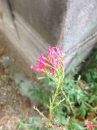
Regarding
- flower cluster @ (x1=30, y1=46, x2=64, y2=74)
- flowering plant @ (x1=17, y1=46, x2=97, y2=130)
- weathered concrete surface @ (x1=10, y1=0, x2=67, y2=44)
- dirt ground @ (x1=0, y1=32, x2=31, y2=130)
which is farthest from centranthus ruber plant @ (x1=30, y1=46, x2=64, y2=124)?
dirt ground @ (x1=0, y1=32, x2=31, y2=130)

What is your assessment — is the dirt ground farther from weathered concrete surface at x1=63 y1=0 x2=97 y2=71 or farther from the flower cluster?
the flower cluster

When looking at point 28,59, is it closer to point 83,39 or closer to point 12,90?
point 12,90

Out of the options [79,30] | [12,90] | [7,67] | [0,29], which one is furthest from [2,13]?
[79,30]

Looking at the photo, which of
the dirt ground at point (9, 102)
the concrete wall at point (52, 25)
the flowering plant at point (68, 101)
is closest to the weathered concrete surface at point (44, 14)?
the concrete wall at point (52, 25)

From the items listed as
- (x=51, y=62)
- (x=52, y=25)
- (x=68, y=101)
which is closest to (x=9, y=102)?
(x=68, y=101)

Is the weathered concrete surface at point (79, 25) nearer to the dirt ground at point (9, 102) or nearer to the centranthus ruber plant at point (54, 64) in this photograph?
the centranthus ruber plant at point (54, 64)

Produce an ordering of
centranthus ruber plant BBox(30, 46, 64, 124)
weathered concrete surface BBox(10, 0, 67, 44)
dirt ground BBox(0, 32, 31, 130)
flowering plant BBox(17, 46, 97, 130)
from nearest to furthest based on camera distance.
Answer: centranthus ruber plant BBox(30, 46, 64, 124) < weathered concrete surface BBox(10, 0, 67, 44) < flowering plant BBox(17, 46, 97, 130) < dirt ground BBox(0, 32, 31, 130)
